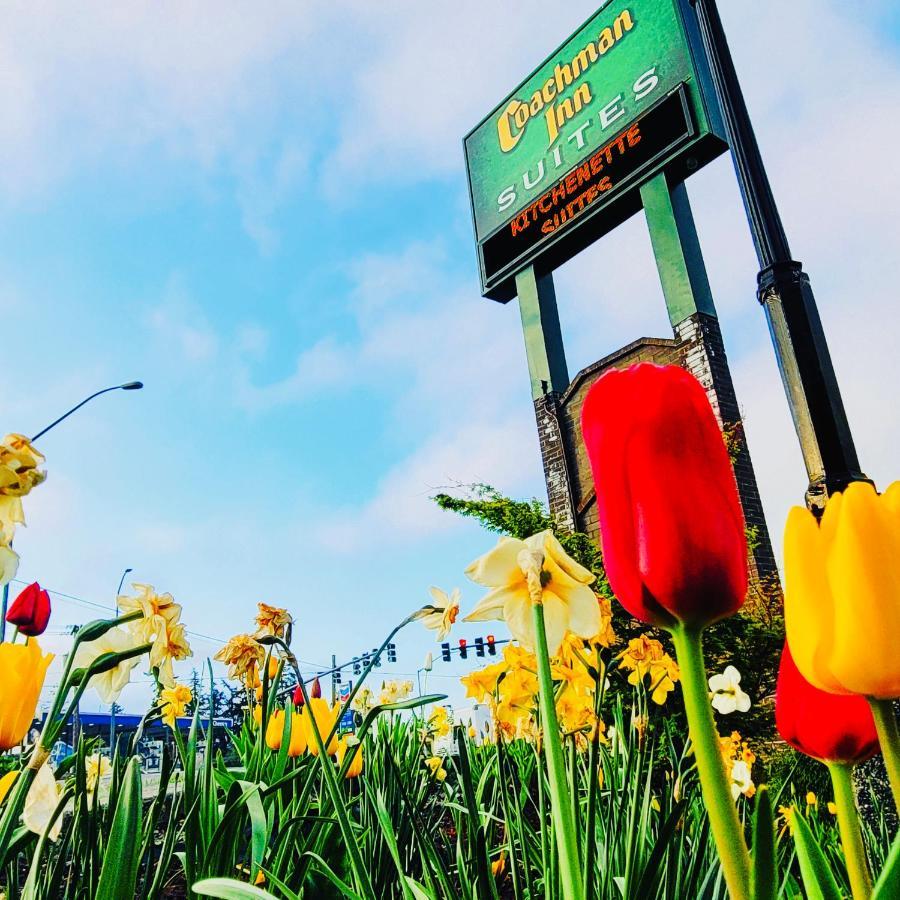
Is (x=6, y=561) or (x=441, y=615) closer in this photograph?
(x=6, y=561)

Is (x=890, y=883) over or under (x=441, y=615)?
under

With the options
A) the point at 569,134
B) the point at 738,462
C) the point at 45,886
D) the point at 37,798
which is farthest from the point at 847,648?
the point at 569,134

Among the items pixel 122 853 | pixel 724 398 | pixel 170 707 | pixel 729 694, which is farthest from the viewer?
pixel 724 398

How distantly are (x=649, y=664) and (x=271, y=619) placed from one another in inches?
39.8

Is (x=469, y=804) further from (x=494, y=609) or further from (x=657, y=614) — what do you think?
(x=657, y=614)

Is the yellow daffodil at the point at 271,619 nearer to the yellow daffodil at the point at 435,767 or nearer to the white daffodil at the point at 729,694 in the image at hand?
the white daffodil at the point at 729,694

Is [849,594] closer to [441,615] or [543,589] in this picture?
[543,589]

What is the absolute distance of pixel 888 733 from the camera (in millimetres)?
392

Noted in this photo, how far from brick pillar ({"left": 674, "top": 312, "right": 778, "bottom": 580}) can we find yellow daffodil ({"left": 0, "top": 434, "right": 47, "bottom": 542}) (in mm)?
6638

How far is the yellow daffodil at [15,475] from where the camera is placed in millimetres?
721

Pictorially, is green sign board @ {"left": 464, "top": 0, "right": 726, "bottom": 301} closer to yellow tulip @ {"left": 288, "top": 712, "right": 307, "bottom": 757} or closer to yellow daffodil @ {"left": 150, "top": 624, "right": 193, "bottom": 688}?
yellow tulip @ {"left": 288, "top": 712, "right": 307, "bottom": 757}

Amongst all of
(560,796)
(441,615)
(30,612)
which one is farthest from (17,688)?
(560,796)

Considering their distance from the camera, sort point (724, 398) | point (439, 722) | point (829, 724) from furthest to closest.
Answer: point (724, 398) < point (439, 722) < point (829, 724)

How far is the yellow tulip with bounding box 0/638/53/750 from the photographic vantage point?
34.3 inches
